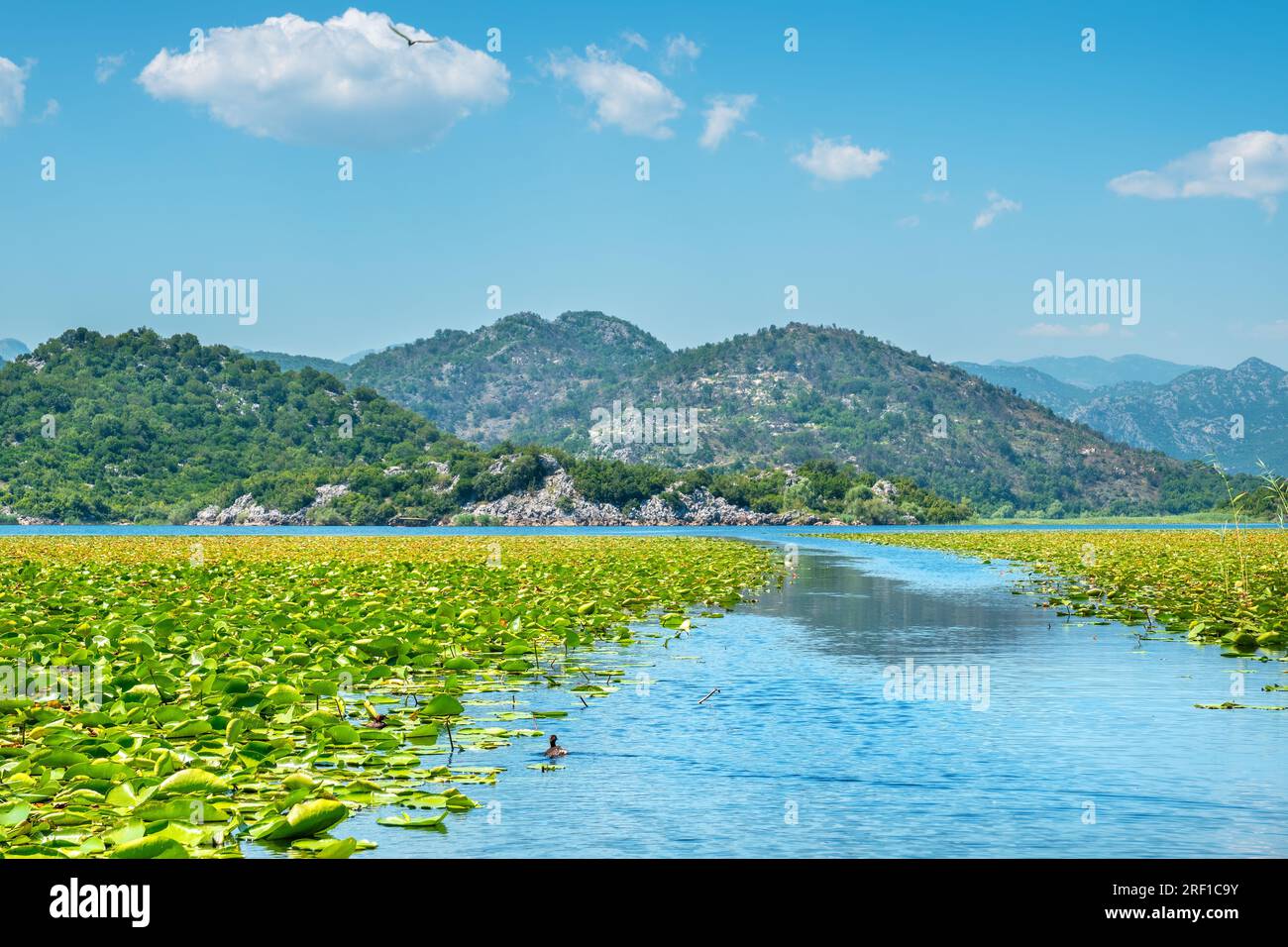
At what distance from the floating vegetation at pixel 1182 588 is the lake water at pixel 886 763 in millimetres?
1188

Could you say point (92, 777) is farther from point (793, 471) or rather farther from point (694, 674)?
→ point (793, 471)

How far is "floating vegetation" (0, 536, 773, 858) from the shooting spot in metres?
8.05

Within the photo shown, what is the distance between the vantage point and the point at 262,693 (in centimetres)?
1198

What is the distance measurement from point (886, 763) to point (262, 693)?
628 centimetres

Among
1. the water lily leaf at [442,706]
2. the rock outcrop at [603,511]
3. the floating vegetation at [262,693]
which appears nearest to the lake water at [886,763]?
the floating vegetation at [262,693]

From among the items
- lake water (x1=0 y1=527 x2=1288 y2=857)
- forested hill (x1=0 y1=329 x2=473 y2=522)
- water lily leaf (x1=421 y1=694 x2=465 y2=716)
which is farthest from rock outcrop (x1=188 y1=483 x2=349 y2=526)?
water lily leaf (x1=421 y1=694 x2=465 y2=716)

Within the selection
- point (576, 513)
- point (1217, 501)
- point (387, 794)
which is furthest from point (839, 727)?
point (1217, 501)

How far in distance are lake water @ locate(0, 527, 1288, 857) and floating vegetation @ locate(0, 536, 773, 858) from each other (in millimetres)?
438

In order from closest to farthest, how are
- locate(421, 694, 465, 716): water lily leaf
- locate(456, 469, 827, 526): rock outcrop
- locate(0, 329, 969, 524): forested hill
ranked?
1. locate(421, 694, 465, 716): water lily leaf
2. locate(0, 329, 969, 524): forested hill
3. locate(456, 469, 827, 526): rock outcrop

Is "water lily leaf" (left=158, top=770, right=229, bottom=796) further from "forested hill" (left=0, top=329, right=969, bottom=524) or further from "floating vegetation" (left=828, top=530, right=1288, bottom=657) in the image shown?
"forested hill" (left=0, top=329, right=969, bottom=524)

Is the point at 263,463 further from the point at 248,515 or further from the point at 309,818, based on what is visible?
the point at 309,818
